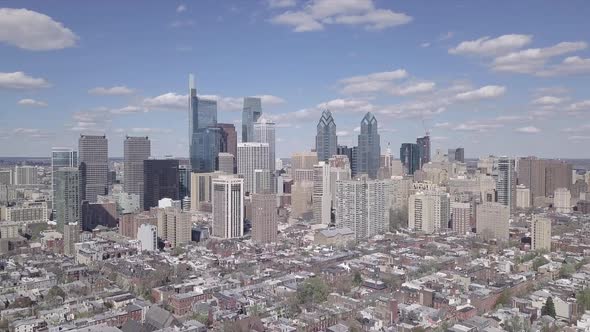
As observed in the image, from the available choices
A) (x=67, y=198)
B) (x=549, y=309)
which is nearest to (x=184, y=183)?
(x=67, y=198)

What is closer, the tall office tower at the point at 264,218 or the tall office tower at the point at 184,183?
the tall office tower at the point at 264,218

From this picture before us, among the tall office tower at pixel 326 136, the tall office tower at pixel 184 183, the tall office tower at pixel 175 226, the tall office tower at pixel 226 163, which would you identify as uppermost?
the tall office tower at pixel 326 136

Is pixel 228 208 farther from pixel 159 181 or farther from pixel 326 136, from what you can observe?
pixel 326 136

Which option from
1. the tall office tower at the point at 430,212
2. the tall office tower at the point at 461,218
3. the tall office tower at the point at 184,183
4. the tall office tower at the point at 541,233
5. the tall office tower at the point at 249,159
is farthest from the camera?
the tall office tower at the point at 249,159

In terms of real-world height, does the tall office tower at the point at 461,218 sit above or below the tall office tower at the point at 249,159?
below

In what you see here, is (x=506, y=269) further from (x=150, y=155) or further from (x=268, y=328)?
(x=150, y=155)

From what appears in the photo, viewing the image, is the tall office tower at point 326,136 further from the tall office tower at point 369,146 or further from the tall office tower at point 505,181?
the tall office tower at point 505,181

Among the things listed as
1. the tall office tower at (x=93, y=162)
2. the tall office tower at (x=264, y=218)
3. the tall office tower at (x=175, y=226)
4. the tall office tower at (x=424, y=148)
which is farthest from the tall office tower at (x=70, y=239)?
the tall office tower at (x=424, y=148)
